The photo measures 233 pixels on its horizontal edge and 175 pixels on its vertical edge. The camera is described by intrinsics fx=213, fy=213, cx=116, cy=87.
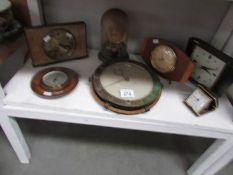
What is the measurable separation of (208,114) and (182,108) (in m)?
0.10

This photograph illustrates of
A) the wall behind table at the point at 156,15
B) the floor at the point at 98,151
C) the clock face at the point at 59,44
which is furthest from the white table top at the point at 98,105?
the floor at the point at 98,151

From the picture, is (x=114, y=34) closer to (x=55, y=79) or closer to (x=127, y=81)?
(x=127, y=81)

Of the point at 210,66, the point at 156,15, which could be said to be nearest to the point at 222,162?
the point at 210,66

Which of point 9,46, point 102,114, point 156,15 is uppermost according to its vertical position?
point 156,15

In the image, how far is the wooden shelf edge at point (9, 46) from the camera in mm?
840

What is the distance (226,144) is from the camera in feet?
2.83

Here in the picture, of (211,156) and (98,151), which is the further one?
(98,151)

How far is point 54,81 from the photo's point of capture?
85cm

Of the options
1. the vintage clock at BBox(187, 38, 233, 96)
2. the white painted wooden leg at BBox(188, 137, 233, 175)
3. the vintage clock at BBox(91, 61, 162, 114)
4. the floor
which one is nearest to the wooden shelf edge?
the vintage clock at BBox(91, 61, 162, 114)

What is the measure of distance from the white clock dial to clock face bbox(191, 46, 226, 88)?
0.70 ft

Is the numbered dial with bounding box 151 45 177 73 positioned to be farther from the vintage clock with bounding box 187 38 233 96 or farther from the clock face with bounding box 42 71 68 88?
the clock face with bounding box 42 71 68 88

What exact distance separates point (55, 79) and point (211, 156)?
76 centimetres

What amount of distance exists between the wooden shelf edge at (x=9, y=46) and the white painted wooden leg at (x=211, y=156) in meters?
0.93

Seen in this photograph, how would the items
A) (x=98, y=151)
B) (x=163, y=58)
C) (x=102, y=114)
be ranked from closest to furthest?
(x=102, y=114), (x=163, y=58), (x=98, y=151)
